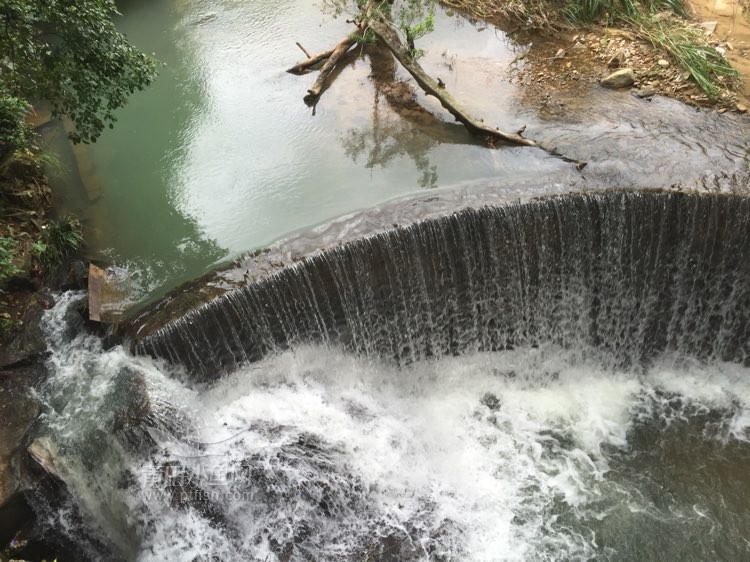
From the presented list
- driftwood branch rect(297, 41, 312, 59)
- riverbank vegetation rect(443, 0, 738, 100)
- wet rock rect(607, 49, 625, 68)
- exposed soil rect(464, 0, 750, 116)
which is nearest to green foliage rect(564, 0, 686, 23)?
riverbank vegetation rect(443, 0, 738, 100)

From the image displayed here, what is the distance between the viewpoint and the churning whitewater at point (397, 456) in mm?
3969

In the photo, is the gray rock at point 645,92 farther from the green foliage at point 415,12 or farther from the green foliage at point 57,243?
the green foliage at point 57,243

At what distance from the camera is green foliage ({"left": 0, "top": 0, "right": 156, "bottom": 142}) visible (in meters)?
4.06

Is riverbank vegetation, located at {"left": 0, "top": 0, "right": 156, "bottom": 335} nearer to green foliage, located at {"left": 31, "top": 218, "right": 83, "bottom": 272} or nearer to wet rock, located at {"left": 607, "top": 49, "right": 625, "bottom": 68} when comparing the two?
green foliage, located at {"left": 31, "top": 218, "right": 83, "bottom": 272}

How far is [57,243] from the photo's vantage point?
16.6 ft

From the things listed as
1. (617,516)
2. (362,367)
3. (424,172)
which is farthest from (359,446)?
(424,172)

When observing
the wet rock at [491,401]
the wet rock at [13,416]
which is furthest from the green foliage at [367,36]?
the wet rock at [13,416]

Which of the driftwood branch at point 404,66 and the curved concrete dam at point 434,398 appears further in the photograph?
the driftwood branch at point 404,66

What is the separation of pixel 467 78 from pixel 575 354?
332 centimetres

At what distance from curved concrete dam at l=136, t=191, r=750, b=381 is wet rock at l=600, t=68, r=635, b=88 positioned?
1977 millimetres

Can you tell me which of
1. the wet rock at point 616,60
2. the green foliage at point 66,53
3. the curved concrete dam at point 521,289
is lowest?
the curved concrete dam at point 521,289

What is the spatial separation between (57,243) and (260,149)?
2168 millimetres

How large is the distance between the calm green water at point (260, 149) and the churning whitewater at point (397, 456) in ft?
3.83

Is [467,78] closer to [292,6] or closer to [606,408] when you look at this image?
[292,6]
